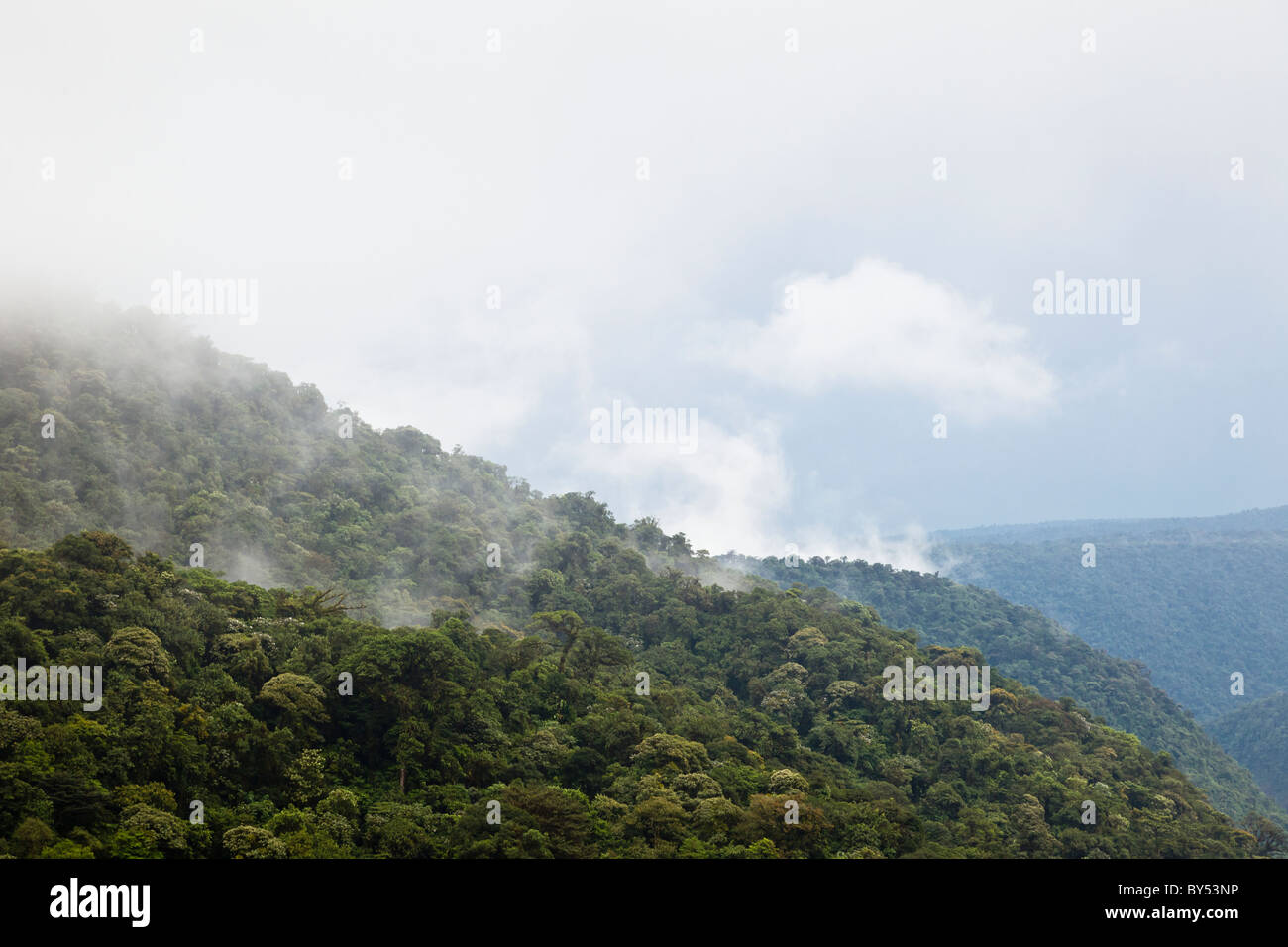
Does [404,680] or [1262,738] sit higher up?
[404,680]

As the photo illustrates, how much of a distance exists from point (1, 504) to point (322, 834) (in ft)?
82.1

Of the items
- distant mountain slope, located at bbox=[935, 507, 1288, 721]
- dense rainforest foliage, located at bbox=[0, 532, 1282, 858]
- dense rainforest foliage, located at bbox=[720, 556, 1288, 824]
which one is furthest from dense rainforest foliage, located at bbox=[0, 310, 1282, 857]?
distant mountain slope, located at bbox=[935, 507, 1288, 721]

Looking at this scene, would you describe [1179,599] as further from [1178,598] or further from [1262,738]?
[1262,738]

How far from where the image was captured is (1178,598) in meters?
165

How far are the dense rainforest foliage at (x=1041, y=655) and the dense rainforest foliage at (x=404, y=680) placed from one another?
70.1 feet

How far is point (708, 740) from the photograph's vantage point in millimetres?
36750

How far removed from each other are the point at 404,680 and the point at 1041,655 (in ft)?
259

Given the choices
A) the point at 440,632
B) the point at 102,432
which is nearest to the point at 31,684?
the point at 440,632

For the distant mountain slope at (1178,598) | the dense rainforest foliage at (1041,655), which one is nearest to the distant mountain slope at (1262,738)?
the dense rainforest foliage at (1041,655)

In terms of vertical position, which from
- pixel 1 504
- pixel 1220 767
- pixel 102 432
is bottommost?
pixel 1220 767

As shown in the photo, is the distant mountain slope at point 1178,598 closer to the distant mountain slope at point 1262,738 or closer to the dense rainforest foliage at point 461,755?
the distant mountain slope at point 1262,738

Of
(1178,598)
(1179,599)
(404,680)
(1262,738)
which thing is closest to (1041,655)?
(1262,738)
